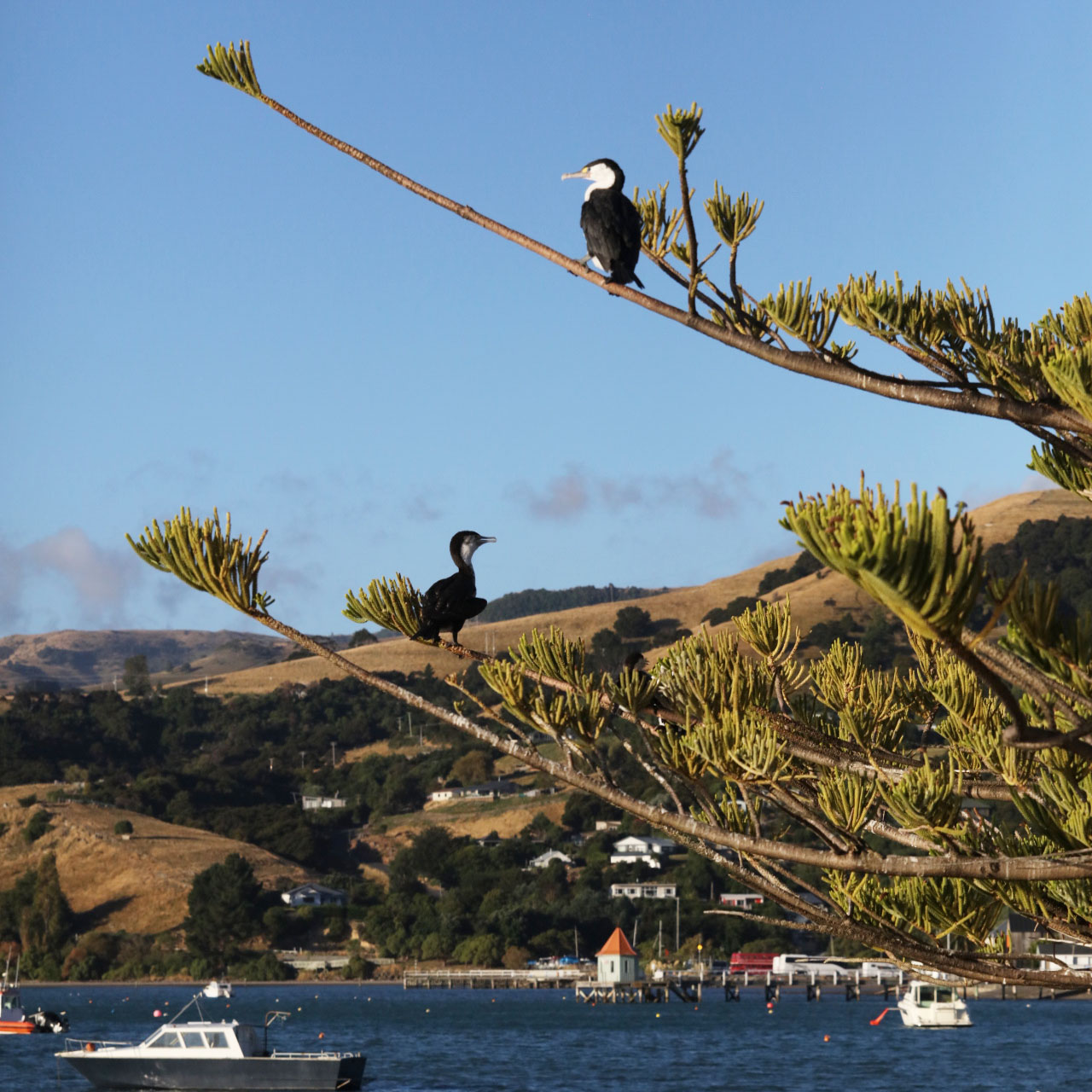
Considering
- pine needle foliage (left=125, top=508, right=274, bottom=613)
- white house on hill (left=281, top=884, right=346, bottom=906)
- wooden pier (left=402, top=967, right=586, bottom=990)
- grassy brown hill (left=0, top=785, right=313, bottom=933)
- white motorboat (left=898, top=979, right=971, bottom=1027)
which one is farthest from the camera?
white house on hill (left=281, top=884, right=346, bottom=906)

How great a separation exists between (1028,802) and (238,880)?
306ft

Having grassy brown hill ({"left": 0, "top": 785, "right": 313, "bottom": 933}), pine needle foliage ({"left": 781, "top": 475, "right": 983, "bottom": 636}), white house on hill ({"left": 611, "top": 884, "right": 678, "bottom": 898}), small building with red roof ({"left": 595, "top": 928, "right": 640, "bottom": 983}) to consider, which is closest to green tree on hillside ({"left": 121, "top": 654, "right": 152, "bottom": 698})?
grassy brown hill ({"left": 0, "top": 785, "right": 313, "bottom": 933})

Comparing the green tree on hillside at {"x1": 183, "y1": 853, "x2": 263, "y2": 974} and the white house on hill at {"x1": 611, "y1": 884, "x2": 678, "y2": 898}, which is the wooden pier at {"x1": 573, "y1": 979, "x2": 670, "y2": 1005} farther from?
the green tree on hillside at {"x1": 183, "y1": 853, "x2": 263, "y2": 974}

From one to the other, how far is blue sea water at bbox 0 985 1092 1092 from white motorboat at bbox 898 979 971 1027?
0.67m

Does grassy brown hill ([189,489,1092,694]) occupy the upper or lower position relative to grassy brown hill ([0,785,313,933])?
upper

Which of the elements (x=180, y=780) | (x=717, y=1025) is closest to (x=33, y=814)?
(x=180, y=780)

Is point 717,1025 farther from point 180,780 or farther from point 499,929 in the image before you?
point 180,780

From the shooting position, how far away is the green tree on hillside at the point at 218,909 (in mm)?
94250

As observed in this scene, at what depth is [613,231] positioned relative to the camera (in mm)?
5914

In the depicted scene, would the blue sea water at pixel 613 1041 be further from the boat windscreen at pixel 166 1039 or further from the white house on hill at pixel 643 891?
the white house on hill at pixel 643 891

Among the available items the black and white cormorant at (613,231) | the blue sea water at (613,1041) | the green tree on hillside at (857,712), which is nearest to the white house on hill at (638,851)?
the blue sea water at (613,1041)

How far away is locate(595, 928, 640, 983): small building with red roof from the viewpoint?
82750mm

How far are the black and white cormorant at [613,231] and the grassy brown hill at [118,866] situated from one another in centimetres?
9663

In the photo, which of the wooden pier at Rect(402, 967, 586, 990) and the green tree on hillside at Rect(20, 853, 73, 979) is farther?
the green tree on hillside at Rect(20, 853, 73, 979)
